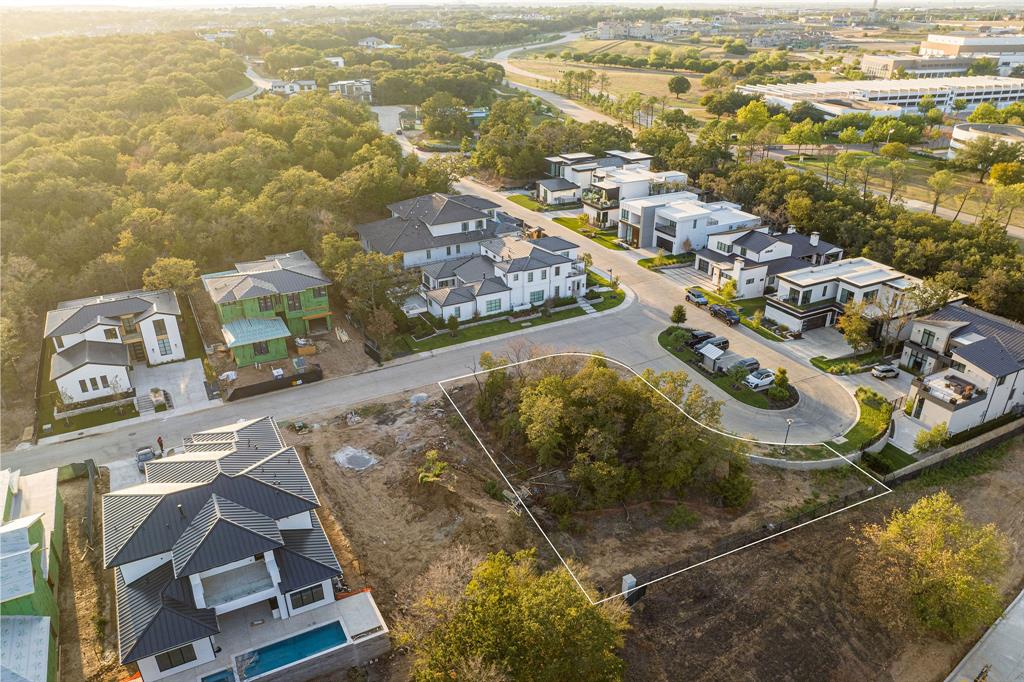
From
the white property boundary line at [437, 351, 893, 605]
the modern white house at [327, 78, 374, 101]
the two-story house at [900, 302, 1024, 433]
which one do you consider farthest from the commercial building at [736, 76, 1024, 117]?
the white property boundary line at [437, 351, 893, 605]

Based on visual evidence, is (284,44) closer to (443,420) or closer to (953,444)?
(443,420)

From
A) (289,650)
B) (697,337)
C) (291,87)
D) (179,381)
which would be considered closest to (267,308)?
(179,381)

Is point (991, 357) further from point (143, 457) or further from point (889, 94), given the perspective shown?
point (889, 94)

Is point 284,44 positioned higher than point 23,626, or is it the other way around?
point 284,44

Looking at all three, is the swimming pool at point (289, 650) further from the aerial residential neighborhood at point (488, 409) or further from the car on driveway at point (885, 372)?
the car on driveway at point (885, 372)

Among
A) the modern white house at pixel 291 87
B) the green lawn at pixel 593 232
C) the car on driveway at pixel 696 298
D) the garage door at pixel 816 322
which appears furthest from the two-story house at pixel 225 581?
the modern white house at pixel 291 87

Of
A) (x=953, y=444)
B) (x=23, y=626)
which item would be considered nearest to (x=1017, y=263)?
(x=953, y=444)
